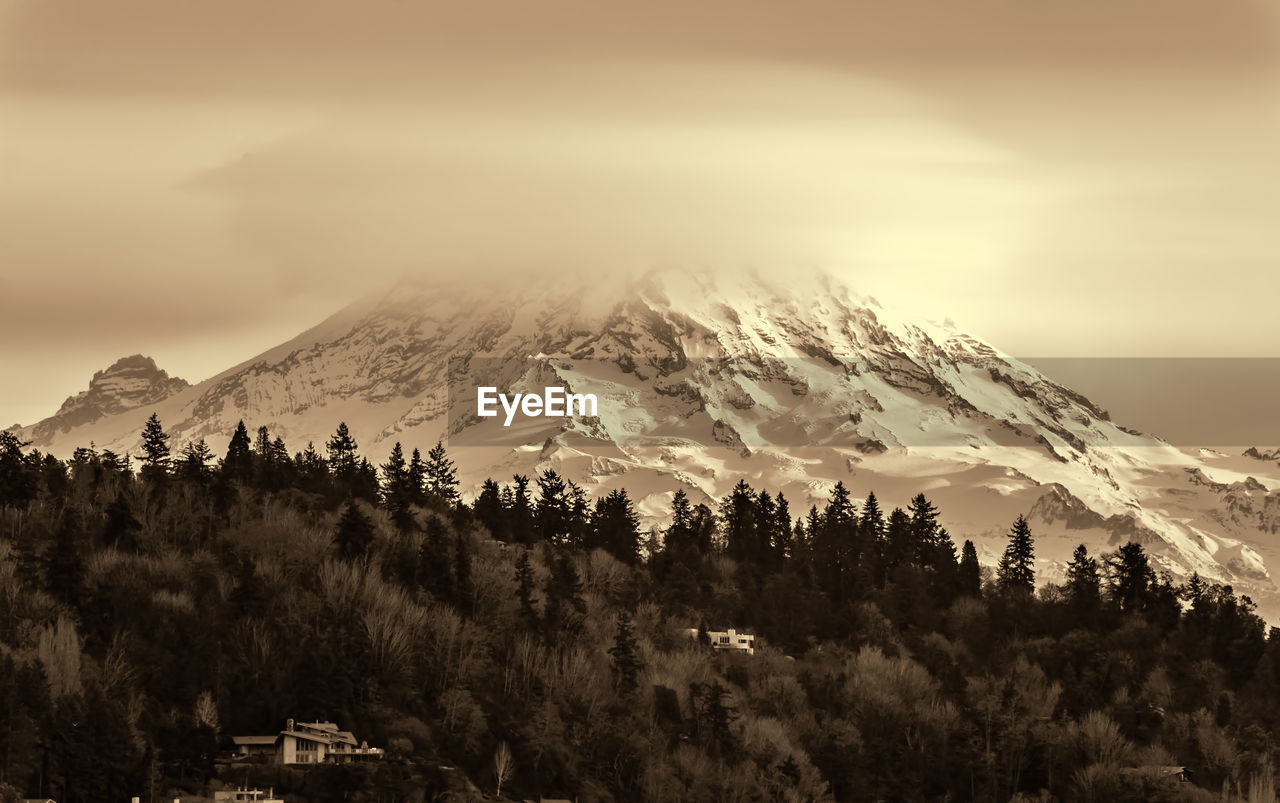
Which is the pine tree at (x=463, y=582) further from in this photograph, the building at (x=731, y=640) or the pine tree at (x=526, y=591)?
the building at (x=731, y=640)

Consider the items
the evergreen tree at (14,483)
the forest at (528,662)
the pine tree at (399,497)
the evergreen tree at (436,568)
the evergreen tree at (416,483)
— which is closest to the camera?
the forest at (528,662)

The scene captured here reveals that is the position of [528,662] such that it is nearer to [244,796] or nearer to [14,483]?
[244,796]

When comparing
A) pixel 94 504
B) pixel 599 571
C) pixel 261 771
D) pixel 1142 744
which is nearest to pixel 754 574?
pixel 599 571

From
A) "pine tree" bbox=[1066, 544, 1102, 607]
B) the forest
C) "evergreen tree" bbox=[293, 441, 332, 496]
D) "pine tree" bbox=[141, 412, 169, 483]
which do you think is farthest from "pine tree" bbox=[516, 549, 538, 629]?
"pine tree" bbox=[1066, 544, 1102, 607]

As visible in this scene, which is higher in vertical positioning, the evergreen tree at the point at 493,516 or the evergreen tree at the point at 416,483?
the evergreen tree at the point at 416,483

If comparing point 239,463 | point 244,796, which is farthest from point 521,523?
point 244,796

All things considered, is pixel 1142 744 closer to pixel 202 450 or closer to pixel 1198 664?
pixel 1198 664

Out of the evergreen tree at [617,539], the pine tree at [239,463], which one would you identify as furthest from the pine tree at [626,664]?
the pine tree at [239,463]
